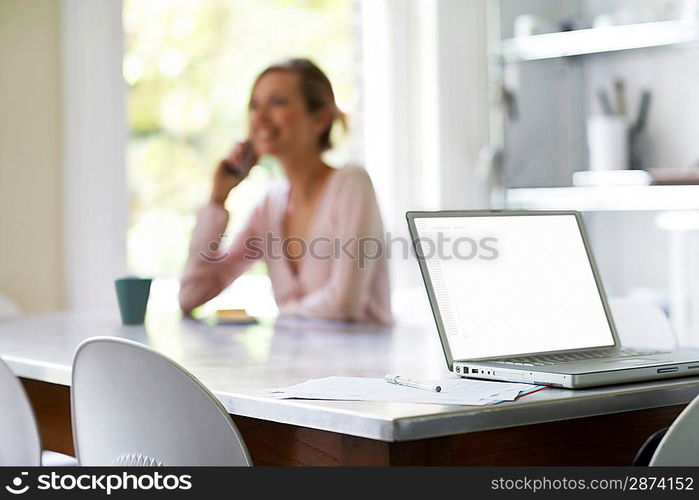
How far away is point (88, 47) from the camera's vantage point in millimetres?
3234

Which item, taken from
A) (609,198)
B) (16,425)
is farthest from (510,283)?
(609,198)

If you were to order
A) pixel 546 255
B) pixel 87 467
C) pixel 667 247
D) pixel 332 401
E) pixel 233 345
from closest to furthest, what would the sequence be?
pixel 332 401 → pixel 87 467 → pixel 546 255 → pixel 233 345 → pixel 667 247

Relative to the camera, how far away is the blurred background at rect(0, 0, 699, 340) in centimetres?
322

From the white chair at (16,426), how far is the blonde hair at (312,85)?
134 cm

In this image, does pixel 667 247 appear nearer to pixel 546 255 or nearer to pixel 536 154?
pixel 536 154

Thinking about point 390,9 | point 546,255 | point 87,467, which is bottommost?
point 87,467

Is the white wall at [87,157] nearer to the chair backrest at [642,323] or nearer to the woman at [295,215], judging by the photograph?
the woman at [295,215]

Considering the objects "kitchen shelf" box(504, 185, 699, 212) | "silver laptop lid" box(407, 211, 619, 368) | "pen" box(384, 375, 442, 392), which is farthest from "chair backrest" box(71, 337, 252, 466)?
"kitchen shelf" box(504, 185, 699, 212)

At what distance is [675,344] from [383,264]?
91cm

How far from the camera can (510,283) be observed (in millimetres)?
1538

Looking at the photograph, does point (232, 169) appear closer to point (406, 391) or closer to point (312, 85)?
point (312, 85)

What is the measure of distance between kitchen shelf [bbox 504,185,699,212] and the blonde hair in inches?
47.3

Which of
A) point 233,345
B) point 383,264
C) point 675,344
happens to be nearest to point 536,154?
point 383,264

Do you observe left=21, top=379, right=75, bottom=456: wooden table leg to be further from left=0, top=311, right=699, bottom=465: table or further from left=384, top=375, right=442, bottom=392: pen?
left=384, top=375, right=442, bottom=392: pen
